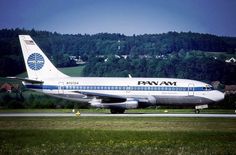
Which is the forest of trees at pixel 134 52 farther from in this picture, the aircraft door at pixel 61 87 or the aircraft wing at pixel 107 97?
the aircraft wing at pixel 107 97

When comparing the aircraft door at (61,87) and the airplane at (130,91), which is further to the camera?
the aircraft door at (61,87)

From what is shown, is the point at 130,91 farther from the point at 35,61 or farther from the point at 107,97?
the point at 35,61

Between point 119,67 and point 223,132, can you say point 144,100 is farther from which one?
point 119,67

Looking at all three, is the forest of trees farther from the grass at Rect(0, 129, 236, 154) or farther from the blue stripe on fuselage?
the grass at Rect(0, 129, 236, 154)

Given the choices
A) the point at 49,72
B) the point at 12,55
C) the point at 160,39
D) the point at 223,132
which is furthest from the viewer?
the point at 160,39

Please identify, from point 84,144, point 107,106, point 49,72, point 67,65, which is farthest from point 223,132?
point 67,65

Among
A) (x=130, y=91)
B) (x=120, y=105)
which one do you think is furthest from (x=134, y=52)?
(x=120, y=105)

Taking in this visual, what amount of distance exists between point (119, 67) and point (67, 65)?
428 inches

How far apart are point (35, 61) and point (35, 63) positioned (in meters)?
0.25

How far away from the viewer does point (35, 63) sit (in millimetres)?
61531

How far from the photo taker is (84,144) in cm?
2511

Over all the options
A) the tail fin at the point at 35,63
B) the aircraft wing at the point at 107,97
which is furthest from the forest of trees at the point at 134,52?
the aircraft wing at the point at 107,97

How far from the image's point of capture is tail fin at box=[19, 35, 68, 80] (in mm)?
60625

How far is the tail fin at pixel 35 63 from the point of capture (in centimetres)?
6062
